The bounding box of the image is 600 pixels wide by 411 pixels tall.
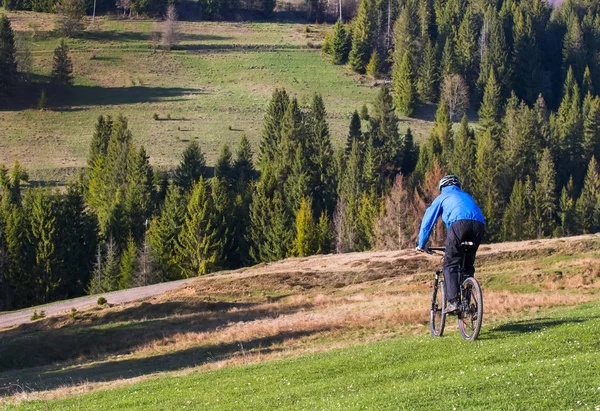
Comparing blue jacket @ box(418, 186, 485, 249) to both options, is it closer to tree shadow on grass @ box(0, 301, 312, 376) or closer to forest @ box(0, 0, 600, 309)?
tree shadow on grass @ box(0, 301, 312, 376)

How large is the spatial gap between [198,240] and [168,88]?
69.4 metres

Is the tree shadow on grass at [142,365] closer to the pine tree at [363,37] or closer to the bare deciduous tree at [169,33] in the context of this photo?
the pine tree at [363,37]

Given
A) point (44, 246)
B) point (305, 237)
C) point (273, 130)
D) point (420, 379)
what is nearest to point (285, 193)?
point (305, 237)

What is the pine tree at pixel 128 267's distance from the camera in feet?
256

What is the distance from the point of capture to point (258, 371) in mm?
16828

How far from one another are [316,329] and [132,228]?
6537cm

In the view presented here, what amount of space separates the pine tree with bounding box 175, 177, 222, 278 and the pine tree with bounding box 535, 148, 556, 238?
143ft

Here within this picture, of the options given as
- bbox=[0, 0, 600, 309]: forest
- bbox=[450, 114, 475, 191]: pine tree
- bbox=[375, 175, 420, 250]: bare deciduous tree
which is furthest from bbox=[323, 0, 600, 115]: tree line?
bbox=[375, 175, 420, 250]: bare deciduous tree

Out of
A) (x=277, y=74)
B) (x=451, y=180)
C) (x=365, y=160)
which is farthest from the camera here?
(x=277, y=74)

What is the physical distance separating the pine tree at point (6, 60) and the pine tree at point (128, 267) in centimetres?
6870

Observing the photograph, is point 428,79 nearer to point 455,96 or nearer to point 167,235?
point 455,96

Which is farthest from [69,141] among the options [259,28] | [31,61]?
[259,28]

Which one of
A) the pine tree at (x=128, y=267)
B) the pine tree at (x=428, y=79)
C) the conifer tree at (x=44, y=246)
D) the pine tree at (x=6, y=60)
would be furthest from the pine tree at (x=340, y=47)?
the conifer tree at (x=44, y=246)

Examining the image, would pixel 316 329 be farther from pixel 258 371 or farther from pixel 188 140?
pixel 188 140
